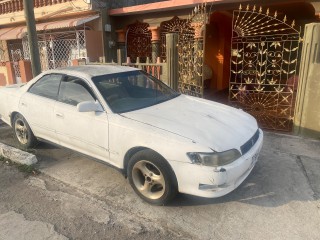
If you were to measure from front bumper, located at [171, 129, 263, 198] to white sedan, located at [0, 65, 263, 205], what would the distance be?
10 millimetres

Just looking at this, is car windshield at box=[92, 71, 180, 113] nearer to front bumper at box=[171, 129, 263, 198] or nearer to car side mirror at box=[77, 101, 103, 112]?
car side mirror at box=[77, 101, 103, 112]

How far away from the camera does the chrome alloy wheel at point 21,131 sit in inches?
190

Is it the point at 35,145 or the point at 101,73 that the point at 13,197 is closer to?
the point at 35,145

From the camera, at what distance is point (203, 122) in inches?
129

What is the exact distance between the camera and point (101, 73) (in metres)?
3.96

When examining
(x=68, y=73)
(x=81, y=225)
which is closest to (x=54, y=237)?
(x=81, y=225)

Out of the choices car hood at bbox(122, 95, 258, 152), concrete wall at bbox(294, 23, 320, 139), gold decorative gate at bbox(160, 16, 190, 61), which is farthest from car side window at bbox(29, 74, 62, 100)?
gold decorative gate at bbox(160, 16, 190, 61)

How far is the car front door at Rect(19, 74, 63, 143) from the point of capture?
4176 millimetres

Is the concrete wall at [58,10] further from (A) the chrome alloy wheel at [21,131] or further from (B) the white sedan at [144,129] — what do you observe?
(B) the white sedan at [144,129]

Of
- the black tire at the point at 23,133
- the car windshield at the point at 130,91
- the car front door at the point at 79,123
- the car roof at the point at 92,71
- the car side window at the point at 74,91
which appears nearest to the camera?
the car front door at the point at 79,123

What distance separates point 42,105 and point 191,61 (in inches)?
152

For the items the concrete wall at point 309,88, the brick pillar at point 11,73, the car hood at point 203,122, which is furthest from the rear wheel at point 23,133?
the brick pillar at point 11,73

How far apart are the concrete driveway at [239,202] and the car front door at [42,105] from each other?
523 millimetres

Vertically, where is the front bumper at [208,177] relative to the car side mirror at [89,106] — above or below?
below
